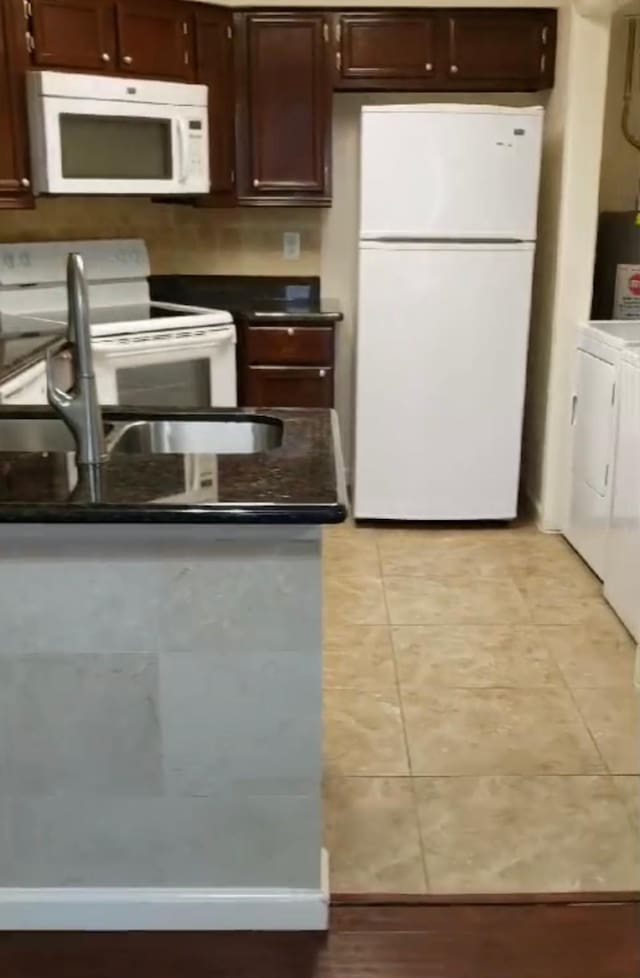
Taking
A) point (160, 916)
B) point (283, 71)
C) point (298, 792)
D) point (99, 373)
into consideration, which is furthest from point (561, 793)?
point (283, 71)

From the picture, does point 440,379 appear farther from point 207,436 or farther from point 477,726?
point 207,436

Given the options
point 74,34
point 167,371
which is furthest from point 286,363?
point 74,34

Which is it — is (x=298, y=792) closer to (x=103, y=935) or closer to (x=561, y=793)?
(x=103, y=935)

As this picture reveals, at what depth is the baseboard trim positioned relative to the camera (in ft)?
6.07

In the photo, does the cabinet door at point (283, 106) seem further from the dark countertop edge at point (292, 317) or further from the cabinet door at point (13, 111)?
the cabinet door at point (13, 111)

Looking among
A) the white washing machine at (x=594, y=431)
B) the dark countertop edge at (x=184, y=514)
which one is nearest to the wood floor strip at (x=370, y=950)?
the dark countertop edge at (x=184, y=514)

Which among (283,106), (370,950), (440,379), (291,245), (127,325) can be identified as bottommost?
(370,950)

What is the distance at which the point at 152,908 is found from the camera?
185 centimetres

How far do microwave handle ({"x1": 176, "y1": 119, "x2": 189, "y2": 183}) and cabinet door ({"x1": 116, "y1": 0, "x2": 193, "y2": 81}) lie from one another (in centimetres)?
20

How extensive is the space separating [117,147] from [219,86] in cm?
55

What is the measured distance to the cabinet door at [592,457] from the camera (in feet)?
11.5

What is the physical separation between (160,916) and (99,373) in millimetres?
2285

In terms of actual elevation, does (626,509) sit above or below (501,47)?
below

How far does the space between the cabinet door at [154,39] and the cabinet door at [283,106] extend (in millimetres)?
276
